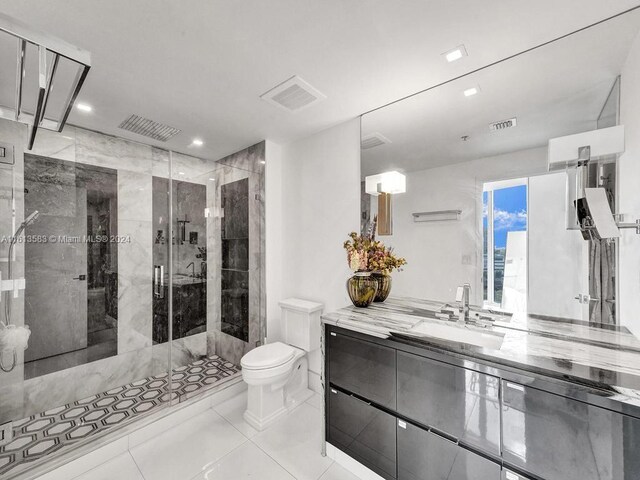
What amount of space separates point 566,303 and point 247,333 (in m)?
2.82

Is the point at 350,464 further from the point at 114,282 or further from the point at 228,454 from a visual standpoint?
the point at 114,282

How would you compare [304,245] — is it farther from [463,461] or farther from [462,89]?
[463,461]

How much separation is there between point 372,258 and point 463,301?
0.71 m

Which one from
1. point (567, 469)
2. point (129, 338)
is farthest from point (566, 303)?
point (129, 338)

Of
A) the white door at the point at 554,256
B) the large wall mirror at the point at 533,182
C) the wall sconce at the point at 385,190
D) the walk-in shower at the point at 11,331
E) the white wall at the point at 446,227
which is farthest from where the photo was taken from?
the wall sconce at the point at 385,190

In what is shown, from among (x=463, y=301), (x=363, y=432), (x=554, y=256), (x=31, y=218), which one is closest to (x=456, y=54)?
(x=554, y=256)

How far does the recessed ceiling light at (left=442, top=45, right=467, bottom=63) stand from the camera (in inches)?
62.7

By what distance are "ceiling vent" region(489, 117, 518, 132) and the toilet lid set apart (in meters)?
2.35

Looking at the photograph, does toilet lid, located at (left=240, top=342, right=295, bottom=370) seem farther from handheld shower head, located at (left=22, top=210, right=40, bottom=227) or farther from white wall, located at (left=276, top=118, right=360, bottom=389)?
handheld shower head, located at (left=22, top=210, right=40, bottom=227)

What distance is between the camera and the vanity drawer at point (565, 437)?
968 mm

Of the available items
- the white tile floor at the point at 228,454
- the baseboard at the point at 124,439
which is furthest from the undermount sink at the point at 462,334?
the baseboard at the point at 124,439

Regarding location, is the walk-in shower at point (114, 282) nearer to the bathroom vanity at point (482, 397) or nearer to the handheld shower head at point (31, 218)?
the handheld shower head at point (31, 218)

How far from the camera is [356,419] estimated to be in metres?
1.74

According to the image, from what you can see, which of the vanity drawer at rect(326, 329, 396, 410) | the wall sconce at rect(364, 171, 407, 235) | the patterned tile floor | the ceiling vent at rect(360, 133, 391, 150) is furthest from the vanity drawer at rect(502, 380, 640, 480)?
the patterned tile floor
